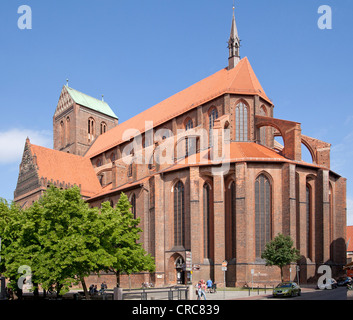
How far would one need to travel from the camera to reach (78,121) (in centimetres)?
7081

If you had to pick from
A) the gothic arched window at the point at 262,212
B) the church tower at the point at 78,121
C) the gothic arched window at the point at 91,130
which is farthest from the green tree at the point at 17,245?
the gothic arched window at the point at 91,130

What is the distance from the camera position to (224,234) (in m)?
40.2

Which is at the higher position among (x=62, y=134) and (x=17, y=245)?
(x=62, y=134)

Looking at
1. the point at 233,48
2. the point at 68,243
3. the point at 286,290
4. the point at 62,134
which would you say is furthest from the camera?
the point at 62,134

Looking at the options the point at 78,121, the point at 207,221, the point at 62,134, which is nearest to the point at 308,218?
the point at 207,221

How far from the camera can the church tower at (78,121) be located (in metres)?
Answer: 70.6

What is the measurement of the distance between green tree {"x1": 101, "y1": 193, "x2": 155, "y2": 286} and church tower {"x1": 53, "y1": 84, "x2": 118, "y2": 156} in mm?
36673

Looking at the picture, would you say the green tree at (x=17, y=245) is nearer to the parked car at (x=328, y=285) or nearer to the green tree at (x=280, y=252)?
the green tree at (x=280, y=252)

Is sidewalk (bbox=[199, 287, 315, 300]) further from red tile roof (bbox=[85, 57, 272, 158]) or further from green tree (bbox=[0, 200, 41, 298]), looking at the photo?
red tile roof (bbox=[85, 57, 272, 158])

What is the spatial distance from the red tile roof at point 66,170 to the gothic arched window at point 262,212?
2611cm

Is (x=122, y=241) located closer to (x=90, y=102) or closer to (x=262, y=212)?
(x=262, y=212)

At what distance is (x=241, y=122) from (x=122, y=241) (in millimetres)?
19379

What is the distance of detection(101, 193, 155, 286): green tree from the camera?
29344 mm
